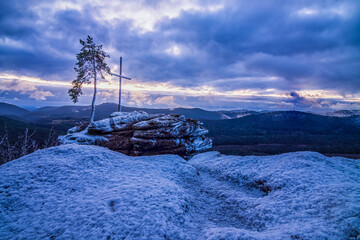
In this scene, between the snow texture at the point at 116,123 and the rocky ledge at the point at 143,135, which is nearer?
the rocky ledge at the point at 143,135

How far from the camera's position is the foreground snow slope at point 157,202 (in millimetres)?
6578

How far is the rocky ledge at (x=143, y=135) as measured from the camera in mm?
22297

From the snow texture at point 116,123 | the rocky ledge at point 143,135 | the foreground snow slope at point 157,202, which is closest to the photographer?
the foreground snow slope at point 157,202

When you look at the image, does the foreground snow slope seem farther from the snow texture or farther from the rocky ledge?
the snow texture

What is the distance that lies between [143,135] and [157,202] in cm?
1447

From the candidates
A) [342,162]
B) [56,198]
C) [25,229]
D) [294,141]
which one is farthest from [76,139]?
[294,141]

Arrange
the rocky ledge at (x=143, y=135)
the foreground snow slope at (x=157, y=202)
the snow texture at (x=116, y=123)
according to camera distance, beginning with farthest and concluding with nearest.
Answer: the snow texture at (x=116, y=123) < the rocky ledge at (x=143, y=135) < the foreground snow slope at (x=157, y=202)

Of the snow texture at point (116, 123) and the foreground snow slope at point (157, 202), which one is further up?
the snow texture at point (116, 123)

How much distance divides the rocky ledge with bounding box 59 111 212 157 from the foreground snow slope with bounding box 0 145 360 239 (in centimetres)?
754

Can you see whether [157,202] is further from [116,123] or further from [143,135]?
[116,123]

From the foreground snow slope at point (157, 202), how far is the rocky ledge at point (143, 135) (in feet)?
24.7

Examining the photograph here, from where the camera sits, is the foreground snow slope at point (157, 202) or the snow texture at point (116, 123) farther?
the snow texture at point (116, 123)

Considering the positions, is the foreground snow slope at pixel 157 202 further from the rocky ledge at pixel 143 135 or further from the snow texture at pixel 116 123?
the snow texture at pixel 116 123

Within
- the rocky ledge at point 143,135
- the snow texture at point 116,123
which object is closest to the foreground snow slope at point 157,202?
the rocky ledge at point 143,135
